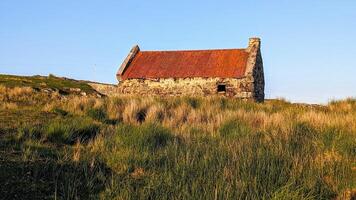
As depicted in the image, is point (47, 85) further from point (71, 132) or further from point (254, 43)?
point (71, 132)

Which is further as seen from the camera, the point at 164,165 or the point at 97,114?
the point at 97,114

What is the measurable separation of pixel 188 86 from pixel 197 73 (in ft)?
3.39

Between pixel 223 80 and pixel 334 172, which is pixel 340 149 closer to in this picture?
pixel 334 172

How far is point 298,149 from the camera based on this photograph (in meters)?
7.14

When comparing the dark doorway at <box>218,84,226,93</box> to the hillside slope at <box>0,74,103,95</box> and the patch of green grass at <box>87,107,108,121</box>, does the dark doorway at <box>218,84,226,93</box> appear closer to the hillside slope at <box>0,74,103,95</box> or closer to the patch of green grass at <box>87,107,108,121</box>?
the hillside slope at <box>0,74,103,95</box>

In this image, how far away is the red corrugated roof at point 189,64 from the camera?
26.4 m

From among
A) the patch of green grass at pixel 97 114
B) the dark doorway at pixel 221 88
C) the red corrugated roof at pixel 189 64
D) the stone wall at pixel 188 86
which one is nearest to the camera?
the patch of green grass at pixel 97 114

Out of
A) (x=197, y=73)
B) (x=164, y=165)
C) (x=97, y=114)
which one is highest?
(x=197, y=73)

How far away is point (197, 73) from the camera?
2664cm

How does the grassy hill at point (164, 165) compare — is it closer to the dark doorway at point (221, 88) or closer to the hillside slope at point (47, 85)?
the dark doorway at point (221, 88)

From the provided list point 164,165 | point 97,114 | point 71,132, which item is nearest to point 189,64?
point 97,114

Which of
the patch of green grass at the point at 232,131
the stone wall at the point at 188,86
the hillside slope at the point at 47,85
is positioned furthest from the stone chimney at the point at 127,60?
the patch of green grass at the point at 232,131

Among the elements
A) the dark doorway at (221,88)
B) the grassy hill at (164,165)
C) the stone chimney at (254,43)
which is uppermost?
the stone chimney at (254,43)

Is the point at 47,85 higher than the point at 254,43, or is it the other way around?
the point at 254,43
